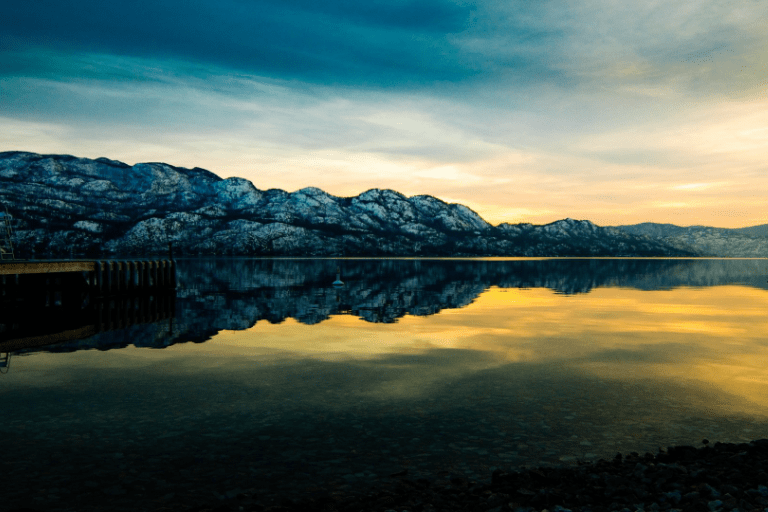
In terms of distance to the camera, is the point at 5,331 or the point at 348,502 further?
the point at 5,331

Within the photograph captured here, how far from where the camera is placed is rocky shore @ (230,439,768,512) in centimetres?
1036

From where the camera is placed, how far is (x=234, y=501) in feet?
36.3

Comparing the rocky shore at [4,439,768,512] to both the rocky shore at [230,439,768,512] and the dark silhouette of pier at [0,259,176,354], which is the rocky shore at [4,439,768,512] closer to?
the rocky shore at [230,439,768,512]

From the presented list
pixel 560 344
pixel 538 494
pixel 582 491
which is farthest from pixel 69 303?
pixel 582 491

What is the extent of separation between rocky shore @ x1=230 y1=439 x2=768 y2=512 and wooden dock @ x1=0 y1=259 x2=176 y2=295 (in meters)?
39.1

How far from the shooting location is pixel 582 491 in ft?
36.2

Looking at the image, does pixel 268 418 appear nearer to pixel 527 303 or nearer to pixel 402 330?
pixel 402 330

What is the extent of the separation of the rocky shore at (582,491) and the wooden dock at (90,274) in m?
39.1

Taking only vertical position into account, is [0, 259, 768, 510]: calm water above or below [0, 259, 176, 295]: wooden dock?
below

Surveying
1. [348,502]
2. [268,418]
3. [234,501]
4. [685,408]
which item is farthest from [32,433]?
[685,408]

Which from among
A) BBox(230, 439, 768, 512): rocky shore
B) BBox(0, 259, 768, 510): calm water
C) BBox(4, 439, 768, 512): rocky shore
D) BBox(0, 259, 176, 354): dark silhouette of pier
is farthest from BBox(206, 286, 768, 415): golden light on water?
BBox(0, 259, 176, 354): dark silhouette of pier

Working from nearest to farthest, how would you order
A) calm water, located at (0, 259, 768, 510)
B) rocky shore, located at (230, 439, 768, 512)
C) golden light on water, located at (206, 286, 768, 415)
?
rocky shore, located at (230, 439, 768, 512), calm water, located at (0, 259, 768, 510), golden light on water, located at (206, 286, 768, 415)

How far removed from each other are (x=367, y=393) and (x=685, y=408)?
36.1 ft

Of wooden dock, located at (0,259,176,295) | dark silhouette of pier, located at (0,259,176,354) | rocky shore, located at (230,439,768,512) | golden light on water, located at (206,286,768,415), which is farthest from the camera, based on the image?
wooden dock, located at (0,259,176,295)
